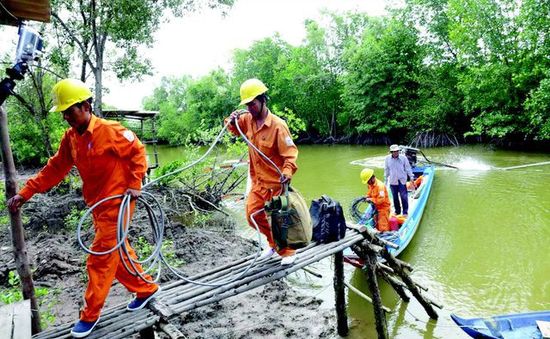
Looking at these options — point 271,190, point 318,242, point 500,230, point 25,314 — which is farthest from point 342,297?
point 500,230

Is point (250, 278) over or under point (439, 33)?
under

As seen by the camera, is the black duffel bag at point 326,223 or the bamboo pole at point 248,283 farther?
the black duffel bag at point 326,223

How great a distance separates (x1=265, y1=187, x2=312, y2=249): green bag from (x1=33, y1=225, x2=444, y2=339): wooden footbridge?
516 mm

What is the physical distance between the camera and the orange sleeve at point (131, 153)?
9.53 ft

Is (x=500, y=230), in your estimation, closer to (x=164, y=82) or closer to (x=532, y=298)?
(x=532, y=298)

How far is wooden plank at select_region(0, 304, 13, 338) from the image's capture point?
8.87ft

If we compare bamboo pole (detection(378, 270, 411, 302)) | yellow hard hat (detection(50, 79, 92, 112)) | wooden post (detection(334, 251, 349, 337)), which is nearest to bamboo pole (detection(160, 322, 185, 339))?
yellow hard hat (detection(50, 79, 92, 112))

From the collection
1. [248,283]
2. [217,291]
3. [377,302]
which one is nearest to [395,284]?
[377,302]

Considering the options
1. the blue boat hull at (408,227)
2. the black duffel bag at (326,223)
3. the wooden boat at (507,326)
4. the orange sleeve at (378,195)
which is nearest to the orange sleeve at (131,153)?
the black duffel bag at (326,223)

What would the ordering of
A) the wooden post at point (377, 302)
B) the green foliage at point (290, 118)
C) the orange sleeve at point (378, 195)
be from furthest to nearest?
the green foliage at point (290, 118) < the orange sleeve at point (378, 195) < the wooden post at point (377, 302)

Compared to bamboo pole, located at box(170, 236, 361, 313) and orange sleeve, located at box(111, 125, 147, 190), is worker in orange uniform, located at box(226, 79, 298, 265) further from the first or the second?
orange sleeve, located at box(111, 125, 147, 190)

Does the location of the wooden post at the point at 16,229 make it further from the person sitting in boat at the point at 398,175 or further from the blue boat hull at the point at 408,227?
the person sitting in boat at the point at 398,175

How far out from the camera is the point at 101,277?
2914mm

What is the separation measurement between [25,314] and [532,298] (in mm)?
6376
